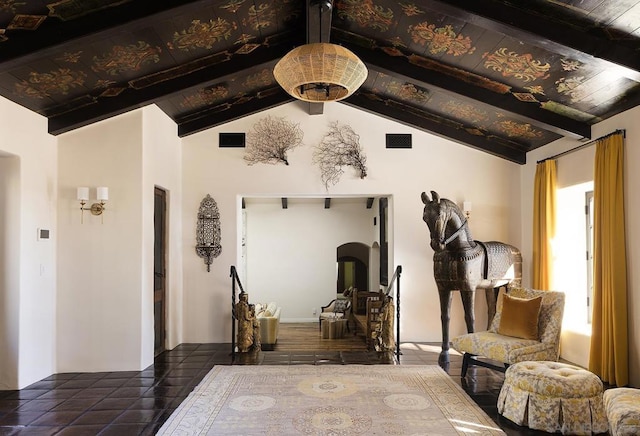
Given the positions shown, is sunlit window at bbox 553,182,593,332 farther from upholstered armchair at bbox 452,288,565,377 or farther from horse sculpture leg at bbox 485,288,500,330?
upholstered armchair at bbox 452,288,565,377

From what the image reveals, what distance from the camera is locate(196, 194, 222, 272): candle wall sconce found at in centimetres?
759

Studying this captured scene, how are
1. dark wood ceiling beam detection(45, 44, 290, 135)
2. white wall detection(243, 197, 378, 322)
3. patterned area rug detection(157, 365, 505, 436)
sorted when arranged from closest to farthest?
patterned area rug detection(157, 365, 505, 436) < dark wood ceiling beam detection(45, 44, 290, 135) < white wall detection(243, 197, 378, 322)

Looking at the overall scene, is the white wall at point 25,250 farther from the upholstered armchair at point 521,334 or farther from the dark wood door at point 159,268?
the upholstered armchair at point 521,334

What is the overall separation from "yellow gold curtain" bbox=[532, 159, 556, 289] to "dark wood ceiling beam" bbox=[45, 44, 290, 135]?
3800mm

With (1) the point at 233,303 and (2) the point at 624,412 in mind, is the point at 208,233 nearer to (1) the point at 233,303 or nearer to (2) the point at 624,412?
(1) the point at 233,303

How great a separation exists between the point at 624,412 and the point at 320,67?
10.1 ft

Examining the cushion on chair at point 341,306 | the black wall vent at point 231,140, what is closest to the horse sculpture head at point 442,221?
the black wall vent at point 231,140

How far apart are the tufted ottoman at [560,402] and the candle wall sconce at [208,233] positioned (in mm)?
4923

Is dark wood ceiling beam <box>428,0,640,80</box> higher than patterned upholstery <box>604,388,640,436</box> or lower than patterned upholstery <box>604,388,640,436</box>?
higher

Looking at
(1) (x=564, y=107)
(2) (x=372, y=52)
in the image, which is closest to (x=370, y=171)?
(2) (x=372, y=52)

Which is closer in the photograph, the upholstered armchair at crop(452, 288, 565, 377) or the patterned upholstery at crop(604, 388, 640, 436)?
the patterned upholstery at crop(604, 388, 640, 436)

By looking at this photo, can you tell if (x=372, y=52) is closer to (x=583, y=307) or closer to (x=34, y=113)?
(x=34, y=113)

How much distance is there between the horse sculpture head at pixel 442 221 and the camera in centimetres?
588

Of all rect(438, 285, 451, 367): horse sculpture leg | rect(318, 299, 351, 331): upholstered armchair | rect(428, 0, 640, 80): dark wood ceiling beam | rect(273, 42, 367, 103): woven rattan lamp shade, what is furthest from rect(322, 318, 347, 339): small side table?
rect(428, 0, 640, 80): dark wood ceiling beam
